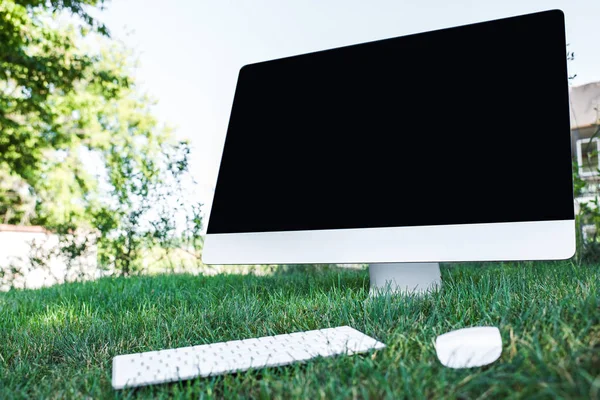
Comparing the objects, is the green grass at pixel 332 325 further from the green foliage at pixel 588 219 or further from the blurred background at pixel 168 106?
the green foliage at pixel 588 219

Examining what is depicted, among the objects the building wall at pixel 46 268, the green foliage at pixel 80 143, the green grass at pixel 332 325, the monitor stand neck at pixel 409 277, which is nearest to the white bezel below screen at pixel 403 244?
the green grass at pixel 332 325

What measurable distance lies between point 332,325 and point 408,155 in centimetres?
70

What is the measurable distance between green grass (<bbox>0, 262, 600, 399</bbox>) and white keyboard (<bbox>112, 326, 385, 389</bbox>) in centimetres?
2

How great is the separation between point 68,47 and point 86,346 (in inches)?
391

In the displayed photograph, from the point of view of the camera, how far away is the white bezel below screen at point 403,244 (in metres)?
1.42

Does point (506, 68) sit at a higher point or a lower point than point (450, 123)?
higher

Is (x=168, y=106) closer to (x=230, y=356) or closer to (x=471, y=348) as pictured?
(x=230, y=356)

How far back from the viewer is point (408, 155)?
1679 millimetres

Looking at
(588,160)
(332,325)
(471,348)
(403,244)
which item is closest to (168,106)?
(588,160)

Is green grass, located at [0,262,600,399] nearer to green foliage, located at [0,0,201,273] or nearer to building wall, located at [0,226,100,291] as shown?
green foliage, located at [0,0,201,273]

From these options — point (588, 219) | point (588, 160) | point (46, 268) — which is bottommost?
point (46, 268)

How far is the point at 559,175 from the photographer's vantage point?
4.77 feet

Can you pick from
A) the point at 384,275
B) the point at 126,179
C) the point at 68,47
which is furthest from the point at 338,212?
the point at 68,47

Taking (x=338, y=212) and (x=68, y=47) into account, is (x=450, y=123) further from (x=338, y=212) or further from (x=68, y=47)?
(x=68, y=47)
